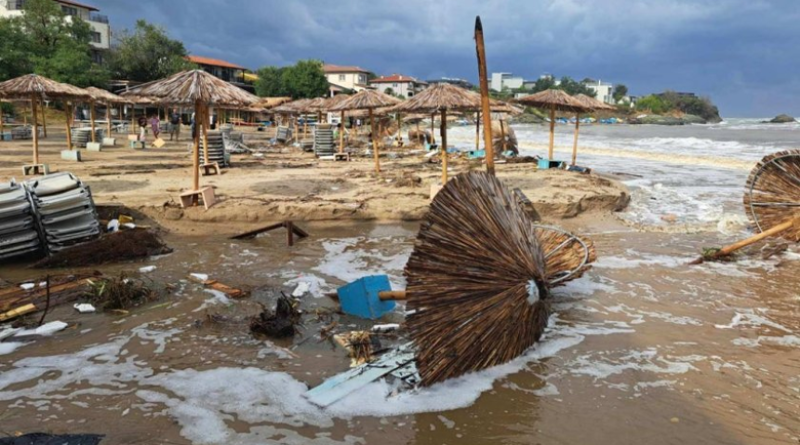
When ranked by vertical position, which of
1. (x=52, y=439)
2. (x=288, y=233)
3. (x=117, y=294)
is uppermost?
(x=288, y=233)

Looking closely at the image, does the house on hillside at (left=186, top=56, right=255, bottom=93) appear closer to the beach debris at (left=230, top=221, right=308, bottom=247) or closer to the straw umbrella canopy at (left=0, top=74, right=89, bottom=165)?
the straw umbrella canopy at (left=0, top=74, right=89, bottom=165)

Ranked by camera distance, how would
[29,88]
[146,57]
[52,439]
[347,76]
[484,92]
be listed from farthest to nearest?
1. [347,76]
2. [146,57]
3. [29,88]
4. [484,92]
5. [52,439]

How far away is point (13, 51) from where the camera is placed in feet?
110

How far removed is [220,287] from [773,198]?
293 inches

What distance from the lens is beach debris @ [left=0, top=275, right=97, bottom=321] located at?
4.88m

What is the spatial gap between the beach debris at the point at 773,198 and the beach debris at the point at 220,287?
5.95 meters

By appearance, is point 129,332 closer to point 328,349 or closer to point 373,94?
point 328,349

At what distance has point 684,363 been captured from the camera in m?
4.21

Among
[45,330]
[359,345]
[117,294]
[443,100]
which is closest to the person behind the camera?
[359,345]

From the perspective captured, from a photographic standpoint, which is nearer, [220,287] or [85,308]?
[85,308]

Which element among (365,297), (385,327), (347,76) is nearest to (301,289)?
(365,297)

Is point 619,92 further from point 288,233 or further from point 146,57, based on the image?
point 288,233

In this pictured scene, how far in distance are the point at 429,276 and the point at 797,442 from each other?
2464 mm

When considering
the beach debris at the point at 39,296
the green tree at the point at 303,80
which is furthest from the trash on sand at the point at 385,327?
the green tree at the point at 303,80
